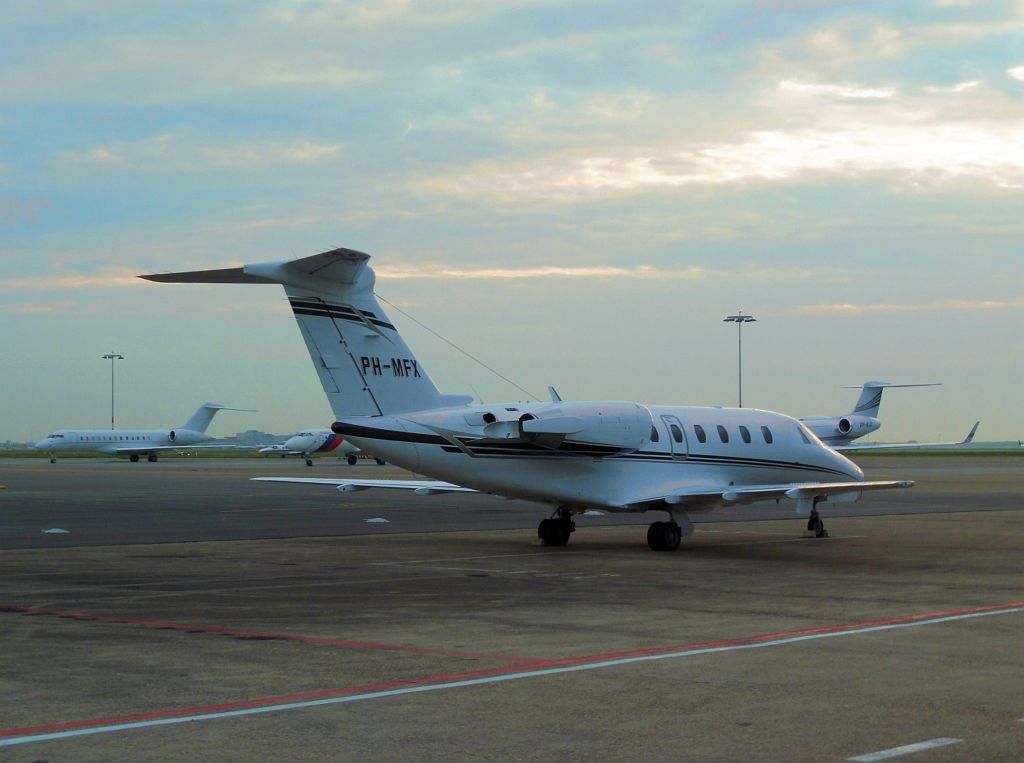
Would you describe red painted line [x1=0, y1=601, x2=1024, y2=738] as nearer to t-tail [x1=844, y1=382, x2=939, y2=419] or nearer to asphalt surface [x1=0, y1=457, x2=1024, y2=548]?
asphalt surface [x1=0, y1=457, x2=1024, y2=548]

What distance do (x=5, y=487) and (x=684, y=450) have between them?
35153mm

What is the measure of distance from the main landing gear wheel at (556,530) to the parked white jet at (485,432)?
24 mm

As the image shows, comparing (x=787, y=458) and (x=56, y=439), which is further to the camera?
(x=56, y=439)

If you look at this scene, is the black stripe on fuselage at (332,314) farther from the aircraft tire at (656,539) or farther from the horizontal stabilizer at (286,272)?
the aircraft tire at (656,539)

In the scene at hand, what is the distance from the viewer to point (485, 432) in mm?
22188

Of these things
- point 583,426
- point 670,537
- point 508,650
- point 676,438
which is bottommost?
point 670,537

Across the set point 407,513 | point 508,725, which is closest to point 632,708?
point 508,725

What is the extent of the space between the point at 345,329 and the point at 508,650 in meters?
11.5

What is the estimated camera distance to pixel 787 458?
88.9ft

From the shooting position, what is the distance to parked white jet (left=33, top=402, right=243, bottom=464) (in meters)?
106

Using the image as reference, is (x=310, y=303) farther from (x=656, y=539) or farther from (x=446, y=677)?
(x=446, y=677)

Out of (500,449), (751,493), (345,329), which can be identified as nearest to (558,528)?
(500,449)

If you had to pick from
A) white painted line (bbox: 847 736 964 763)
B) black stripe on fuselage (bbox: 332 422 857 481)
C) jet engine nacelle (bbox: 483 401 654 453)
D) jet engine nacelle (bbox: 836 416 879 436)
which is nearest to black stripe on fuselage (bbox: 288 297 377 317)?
black stripe on fuselage (bbox: 332 422 857 481)

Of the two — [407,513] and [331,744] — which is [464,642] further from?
Answer: [407,513]
